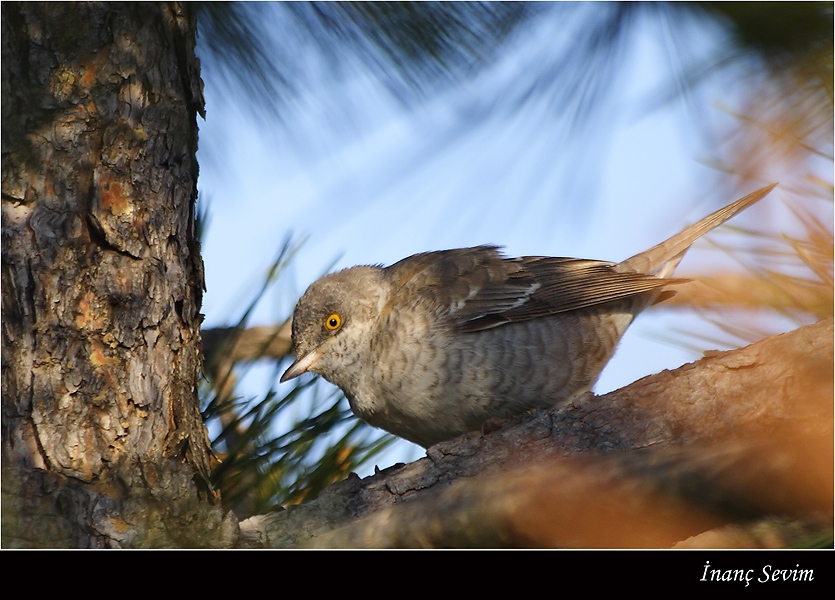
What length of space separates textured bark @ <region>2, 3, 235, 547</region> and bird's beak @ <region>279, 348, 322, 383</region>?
79 centimetres

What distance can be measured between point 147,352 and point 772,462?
7.52 feet

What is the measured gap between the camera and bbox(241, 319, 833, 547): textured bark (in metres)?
1.54

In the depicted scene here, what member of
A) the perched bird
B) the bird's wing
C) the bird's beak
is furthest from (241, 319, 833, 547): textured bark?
the bird's beak

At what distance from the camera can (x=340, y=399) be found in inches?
157

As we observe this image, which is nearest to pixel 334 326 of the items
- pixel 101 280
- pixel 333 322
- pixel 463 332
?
pixel 333 322

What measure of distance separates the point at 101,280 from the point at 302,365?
1.36m

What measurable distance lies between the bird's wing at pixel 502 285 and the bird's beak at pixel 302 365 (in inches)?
22.5

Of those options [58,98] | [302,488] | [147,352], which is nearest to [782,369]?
[302,488]

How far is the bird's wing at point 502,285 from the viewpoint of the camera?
4.04 metres

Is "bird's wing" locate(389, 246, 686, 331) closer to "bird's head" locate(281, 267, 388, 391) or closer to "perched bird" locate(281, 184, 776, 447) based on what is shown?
"perched bird" locate(281, 184, 776, 447)

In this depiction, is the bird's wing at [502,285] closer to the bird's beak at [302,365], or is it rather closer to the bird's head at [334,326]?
the bird's head at [334,326]

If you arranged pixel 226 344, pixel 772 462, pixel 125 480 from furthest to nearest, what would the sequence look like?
pixel 226 344, pixel 125 480, pixel 772 462

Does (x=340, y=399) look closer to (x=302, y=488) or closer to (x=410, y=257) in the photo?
(x=302, y=488)

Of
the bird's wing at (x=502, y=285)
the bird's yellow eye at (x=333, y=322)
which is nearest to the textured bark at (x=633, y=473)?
the bird's wing at (x=502, y=285)
